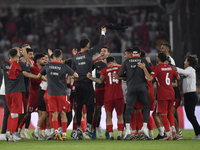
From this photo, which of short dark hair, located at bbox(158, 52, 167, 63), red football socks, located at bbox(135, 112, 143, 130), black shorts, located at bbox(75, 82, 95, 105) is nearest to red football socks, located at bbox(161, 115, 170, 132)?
red football socks, located at bbox(135, 112, 143, 130)

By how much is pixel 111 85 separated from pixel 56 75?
4.82 feet

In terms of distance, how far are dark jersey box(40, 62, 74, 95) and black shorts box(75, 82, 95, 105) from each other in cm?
56

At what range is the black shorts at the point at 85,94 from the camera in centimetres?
847

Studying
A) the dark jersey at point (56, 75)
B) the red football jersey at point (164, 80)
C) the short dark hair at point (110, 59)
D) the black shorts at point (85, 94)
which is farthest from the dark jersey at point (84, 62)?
the red football jersey at point (164, 80)

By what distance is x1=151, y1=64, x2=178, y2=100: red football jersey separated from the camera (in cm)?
806

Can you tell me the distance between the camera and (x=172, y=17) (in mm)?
14750

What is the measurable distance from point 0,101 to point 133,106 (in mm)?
8007

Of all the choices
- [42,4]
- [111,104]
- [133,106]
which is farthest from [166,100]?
[42,4]

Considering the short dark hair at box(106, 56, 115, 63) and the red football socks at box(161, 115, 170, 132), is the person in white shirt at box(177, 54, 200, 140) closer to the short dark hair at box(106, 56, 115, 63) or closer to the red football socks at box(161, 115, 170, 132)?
the red football socks at box(161, 115, 170, 132)

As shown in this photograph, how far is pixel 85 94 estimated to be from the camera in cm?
848

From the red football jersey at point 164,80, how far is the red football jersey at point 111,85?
0.99m

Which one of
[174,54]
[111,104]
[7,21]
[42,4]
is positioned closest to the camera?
[111,104]

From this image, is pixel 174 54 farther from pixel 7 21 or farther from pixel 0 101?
pixel 7 21

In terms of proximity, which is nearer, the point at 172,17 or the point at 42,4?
the point at 172,17
